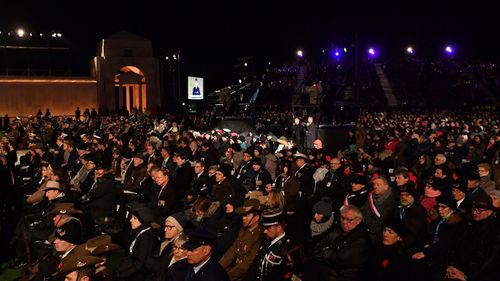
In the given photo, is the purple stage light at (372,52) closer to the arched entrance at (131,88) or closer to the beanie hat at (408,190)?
the arched entrance at (131,88)

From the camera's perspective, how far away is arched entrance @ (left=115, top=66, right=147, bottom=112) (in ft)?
128

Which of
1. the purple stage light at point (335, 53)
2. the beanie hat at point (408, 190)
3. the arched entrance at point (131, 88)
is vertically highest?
the purple stage light at point (335, 53)

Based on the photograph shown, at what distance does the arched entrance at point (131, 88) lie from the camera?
3916 cm

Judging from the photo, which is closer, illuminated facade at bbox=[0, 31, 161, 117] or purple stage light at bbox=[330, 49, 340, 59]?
purple stage light at bbox=[330, 49, 340, 59]

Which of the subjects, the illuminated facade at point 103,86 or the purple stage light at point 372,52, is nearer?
the purple stage light at point 372,52

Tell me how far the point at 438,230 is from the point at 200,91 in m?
30.1

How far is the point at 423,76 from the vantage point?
51.6 metres

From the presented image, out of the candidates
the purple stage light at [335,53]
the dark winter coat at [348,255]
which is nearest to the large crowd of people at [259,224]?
the dark winter coat at [348,255]

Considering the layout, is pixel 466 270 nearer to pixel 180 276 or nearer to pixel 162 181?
pixel 180 276

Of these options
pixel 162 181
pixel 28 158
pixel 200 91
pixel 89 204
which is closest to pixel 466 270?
pixel 162 181

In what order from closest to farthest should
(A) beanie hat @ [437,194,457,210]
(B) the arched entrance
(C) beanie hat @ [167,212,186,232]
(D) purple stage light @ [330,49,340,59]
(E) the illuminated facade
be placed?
(C) beanie hat @ [167,212,186,232] < (A) beanie hat @ [437,194,457,210] < (D) purple stage light @ [330,49,340,59] < (E) the illuminated facade < (B) the arched entrance

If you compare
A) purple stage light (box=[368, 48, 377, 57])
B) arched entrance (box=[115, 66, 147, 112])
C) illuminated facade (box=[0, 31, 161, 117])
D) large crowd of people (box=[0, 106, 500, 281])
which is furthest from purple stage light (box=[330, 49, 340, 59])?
arched entrance (box=[115, 66, 147, 112])

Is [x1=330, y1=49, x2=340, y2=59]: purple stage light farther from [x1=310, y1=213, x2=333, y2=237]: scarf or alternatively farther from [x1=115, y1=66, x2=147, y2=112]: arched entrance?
[x1=310, y1=213, x2=333, y2=237]: scarf

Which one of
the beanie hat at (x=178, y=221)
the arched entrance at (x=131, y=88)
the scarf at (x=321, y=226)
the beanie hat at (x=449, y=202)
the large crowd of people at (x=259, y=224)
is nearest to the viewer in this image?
the large crowd of people at (x=259, y=224)
